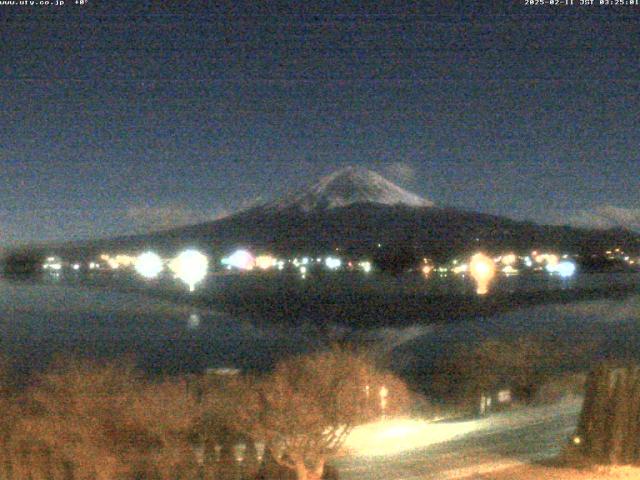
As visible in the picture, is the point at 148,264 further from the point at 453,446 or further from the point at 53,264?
the point at 453,446

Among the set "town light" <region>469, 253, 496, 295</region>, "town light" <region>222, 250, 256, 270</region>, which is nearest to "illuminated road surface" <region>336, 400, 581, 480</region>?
"town light" <region>469, 253, 496, 295</region>

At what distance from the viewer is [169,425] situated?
10742 mm

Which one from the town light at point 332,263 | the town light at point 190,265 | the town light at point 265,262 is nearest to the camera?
the town light at point 332,263

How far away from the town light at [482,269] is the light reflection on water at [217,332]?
18.1 feet

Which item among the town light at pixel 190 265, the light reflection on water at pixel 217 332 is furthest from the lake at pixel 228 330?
the town light at pixel 190 265

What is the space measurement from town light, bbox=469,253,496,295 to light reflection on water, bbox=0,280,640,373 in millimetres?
5531

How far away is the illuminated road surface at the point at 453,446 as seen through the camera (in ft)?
37.8

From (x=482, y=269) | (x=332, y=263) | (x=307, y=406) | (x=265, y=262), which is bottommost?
(x=307, y=406)

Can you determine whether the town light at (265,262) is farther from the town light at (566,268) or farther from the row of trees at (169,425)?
the row of trees at (169,425)

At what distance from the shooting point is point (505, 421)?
51.0ft

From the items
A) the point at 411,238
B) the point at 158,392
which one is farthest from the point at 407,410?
the point at 411,238

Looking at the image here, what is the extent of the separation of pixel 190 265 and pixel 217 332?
23.0 meters

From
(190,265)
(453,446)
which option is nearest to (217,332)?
(453,446)

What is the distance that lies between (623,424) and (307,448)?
12.9ft
